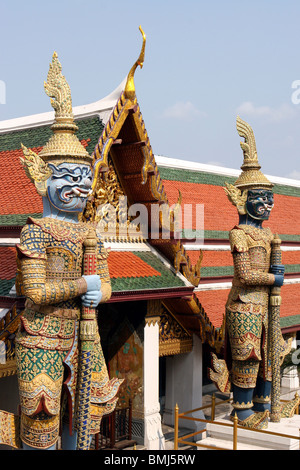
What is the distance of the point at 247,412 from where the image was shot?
34.6 feet

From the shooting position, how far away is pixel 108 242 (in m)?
10.7

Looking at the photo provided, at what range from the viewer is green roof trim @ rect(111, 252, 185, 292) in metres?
9.73

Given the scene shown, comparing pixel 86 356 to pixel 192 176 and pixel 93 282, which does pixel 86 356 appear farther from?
pixel 192 176

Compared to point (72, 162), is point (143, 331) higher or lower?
lower

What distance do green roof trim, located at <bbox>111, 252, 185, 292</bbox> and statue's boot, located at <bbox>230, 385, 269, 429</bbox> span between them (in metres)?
2.06

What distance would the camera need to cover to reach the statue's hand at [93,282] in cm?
742

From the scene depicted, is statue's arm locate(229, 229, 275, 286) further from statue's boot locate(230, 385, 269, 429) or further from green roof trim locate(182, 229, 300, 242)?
green roof trim locate(182, 229, 300, 242)

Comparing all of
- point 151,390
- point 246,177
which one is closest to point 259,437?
point 151,390

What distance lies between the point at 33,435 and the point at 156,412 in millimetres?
4016

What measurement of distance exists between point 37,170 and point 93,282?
1.52 m

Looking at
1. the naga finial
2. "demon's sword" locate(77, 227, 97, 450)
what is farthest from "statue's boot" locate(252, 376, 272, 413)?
the naga finial

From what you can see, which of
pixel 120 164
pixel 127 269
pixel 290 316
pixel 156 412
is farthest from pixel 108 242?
pixel 290 316

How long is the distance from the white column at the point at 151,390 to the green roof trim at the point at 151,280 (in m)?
0.81
